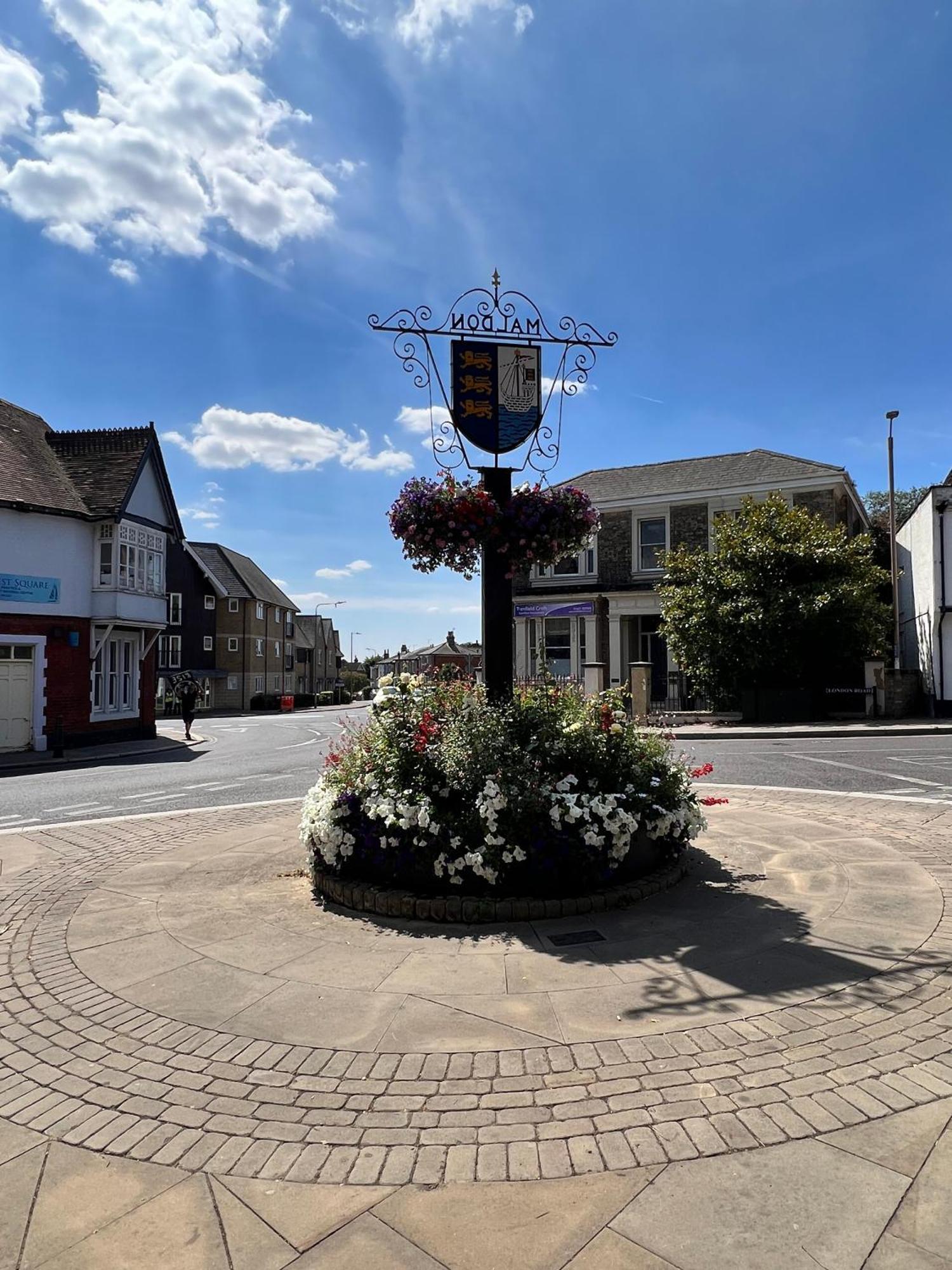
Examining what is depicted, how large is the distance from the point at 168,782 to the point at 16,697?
30.0ft

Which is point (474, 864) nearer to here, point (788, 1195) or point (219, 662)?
point (788, 1195)

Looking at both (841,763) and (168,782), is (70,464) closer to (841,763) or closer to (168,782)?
(168,782)

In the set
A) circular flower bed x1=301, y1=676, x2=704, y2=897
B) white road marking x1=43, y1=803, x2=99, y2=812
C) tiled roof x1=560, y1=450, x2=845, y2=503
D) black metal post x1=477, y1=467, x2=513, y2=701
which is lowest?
white road marking x1=43, y1=803, x2=99, y2=812

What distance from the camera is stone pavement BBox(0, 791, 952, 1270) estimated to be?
2.42 metres

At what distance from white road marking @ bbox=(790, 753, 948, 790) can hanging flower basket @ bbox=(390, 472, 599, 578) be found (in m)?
7.90

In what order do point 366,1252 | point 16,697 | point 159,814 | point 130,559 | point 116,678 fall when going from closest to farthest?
point 366,1252, point 159,814, point 16,697, point 130,559, point 116,678

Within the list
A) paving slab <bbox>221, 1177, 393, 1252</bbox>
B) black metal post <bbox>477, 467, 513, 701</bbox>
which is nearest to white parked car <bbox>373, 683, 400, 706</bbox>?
black metal post <bbox>477, 467, 513, 701</bbox>

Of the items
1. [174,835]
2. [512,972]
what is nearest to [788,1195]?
[512,972]

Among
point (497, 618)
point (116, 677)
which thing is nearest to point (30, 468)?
point (116, 677)

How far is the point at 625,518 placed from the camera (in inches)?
1210

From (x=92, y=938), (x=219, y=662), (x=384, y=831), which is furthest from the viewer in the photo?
(x=219, y=662)

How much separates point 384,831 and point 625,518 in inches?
1048

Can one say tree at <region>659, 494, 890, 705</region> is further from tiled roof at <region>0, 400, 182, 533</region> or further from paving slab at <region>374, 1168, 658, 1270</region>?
paving slab at <region>374, 1168, 658, 1270</region>

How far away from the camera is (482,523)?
243 inches
